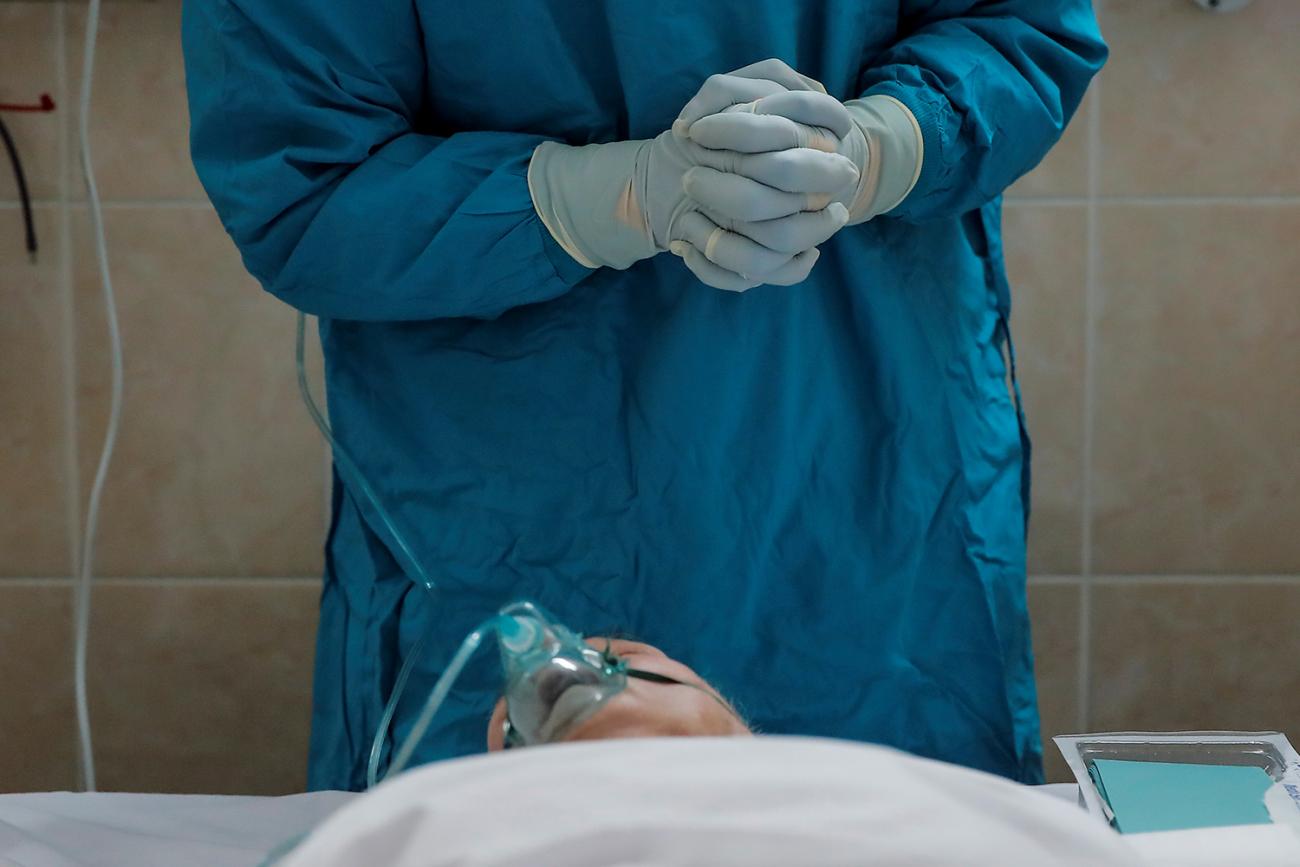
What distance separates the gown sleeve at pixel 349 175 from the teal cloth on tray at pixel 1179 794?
18.8 inches

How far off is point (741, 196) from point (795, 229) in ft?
0.14

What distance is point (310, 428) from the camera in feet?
4.86

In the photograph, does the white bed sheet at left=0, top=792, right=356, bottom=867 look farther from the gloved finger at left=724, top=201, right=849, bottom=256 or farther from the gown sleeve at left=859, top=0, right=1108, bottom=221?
the gown sleeve at left=859, top=0, right=1108, bottom=221

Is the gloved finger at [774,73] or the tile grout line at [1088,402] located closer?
the gloved finger at [774,73]

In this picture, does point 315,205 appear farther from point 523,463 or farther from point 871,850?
point 871,850

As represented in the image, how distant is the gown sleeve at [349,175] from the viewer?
0.83 meters

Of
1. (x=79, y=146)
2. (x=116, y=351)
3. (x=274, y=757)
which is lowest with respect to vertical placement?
(x=274, y=757)

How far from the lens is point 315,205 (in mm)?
862

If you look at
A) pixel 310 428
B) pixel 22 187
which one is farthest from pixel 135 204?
pixel 310 428

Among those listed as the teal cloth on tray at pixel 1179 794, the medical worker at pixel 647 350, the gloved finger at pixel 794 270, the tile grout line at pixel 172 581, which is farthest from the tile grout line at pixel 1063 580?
the gloved finger at pixel 794 270

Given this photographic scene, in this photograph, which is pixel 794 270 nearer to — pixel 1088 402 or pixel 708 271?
pixel 708 271

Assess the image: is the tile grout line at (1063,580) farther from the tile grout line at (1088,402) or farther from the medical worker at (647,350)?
the medical worker at (647,350)

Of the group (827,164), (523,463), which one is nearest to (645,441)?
(523,463)

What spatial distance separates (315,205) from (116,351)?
527 millimetres
